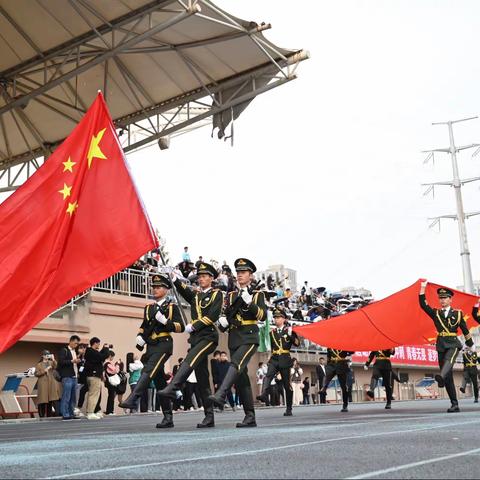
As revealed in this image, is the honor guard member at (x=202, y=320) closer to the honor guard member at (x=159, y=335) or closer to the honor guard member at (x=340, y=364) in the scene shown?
the honor guard member at (x=159, y=335)

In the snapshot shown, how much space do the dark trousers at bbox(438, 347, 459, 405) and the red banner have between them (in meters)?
22.6

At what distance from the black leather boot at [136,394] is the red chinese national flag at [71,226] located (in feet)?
5.38

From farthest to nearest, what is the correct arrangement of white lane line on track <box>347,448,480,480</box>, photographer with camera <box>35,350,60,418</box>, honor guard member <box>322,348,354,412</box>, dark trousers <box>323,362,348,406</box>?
photographer with camera <box>35,350,60,418</box> < honor guard member <box>322,348,354,412</box> < dark trousers <box>323,362,348,406</box> < white lane line on track <box>347,448,480,480</box>

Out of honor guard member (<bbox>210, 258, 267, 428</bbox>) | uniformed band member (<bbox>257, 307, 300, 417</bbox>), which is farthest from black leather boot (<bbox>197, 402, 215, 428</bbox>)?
uniformed band member (<bbox>257, 307, 300, 417</bbox>)

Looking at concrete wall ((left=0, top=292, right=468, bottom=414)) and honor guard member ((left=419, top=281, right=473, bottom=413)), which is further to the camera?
concrete wall ((left=0, top=292, right=468, bottom=414))

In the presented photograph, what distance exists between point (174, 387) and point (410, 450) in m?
4.24

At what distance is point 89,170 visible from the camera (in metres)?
10.8

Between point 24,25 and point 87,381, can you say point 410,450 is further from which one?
point 24,25

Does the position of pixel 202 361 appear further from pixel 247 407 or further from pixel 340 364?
pixel 340 364

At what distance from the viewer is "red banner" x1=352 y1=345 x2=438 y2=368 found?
3934 centimetres

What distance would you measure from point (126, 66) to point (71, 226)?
13015 mm

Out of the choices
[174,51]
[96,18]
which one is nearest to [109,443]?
[96,18]

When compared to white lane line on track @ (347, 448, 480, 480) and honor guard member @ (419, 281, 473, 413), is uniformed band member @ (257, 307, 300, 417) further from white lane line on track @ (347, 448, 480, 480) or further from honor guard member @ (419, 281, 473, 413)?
white lane line on track @ (347, 448, 480, 480)

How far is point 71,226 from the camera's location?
10.2 m
